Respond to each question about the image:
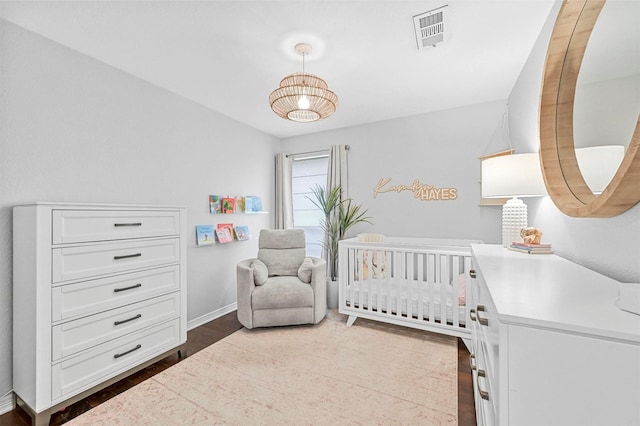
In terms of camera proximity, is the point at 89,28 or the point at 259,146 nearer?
the point at 89,28

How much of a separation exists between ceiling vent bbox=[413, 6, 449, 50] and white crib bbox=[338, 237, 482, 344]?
Result: 1.61 metres

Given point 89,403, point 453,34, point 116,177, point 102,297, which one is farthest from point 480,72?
point 89,403

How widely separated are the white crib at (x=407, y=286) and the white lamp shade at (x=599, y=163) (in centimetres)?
127

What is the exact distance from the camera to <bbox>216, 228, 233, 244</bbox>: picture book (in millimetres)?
3204

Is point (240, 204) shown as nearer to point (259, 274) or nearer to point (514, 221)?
point (259, 274)

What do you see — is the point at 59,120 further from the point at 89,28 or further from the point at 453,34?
the point at 453,34

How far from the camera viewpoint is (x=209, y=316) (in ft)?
10.2

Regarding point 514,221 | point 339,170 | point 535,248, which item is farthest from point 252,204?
point 535,248

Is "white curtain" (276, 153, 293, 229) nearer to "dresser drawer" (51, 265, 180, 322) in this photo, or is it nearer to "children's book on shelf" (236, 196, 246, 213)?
"children's book on shelf" (236, 196, 246, 213)

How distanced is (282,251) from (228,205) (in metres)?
0.87

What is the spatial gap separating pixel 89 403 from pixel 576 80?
3245mm

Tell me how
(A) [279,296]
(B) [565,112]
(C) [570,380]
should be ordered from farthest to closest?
1. (A) [279,296]
2. (B) [565,112]
3. (C) [570,380]

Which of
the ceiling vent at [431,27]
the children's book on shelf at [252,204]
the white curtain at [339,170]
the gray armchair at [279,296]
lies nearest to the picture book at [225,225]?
the children's book on shelf at [252,204]

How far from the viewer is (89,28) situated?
5.92ft
